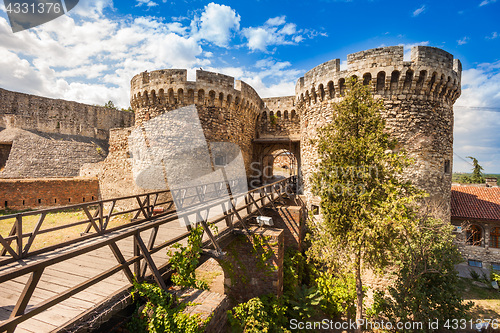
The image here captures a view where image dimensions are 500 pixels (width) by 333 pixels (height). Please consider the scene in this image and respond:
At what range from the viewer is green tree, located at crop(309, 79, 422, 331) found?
19.7ft

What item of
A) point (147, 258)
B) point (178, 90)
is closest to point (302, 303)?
point (147, 258)

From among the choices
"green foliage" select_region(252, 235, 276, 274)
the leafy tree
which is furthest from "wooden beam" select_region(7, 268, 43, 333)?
the leafy tree

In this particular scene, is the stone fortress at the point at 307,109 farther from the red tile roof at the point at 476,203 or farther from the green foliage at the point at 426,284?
the red tile roof at the point at 476,203

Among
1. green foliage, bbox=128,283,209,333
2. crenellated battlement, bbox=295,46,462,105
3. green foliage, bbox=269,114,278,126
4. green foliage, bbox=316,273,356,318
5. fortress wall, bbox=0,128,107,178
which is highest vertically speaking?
crenellated battlement, bbox=295,46,462,105

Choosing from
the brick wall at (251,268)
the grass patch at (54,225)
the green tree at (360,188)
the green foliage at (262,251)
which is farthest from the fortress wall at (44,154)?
the green tree at (360,188)

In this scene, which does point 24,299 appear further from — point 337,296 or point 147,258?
point 337,296

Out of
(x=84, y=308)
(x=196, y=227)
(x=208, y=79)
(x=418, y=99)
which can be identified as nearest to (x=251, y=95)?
(x=208, y=79)

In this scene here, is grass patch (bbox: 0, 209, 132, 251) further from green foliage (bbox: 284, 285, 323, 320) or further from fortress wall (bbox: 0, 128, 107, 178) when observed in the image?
green foliage (bbox: 284, 285, 323, 320)

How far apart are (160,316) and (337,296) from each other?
8.36 meters

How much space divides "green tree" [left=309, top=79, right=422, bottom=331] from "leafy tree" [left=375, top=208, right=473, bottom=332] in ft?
8.07

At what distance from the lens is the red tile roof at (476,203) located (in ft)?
47.0

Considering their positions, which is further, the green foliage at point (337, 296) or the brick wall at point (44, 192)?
the brick wall at point (44, 192)

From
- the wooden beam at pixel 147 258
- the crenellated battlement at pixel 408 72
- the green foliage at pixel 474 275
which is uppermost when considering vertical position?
the crenellated battlement at pixel 408 72

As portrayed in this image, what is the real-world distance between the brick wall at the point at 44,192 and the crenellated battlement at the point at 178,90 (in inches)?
294
